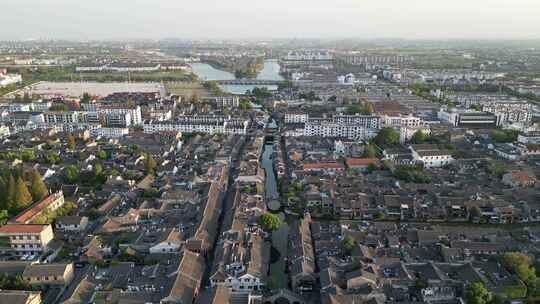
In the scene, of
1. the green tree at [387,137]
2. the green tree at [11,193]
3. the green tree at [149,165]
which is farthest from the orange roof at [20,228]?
the green tree at [387,137]

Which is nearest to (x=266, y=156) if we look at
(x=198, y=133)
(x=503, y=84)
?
(x=198, y=133)

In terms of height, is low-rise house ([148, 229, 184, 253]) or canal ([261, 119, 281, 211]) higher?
low-rise house ([148, 229, 184, 253])

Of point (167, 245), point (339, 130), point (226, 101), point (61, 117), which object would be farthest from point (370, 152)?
point (61, 117)

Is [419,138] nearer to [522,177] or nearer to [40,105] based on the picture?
[522,177]

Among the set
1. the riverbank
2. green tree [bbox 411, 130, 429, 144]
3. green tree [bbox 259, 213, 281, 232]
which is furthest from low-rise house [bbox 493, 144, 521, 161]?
the riverbank

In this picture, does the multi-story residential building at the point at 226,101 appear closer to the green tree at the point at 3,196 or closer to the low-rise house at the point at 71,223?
the green tree at the point at 3,196

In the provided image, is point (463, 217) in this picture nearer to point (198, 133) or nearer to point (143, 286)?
point (143, 286)

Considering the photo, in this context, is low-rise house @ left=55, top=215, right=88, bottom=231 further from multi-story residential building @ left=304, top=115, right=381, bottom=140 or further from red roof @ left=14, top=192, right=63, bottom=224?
multi-story residential building @ left=304, top=115, right=381, bottom=140

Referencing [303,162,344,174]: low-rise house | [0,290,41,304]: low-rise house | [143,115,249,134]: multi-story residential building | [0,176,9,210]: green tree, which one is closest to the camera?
[0,290,41,304]: low-rise house
